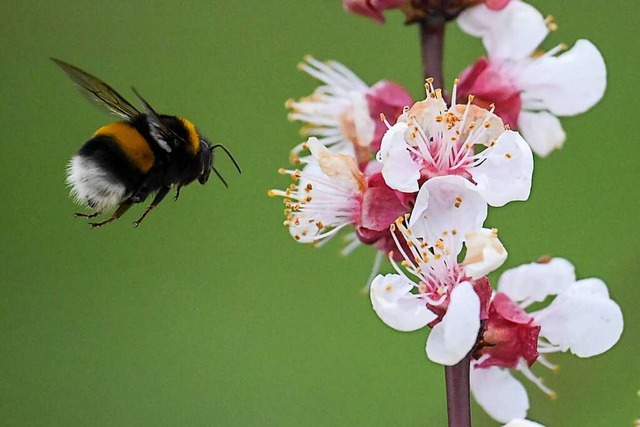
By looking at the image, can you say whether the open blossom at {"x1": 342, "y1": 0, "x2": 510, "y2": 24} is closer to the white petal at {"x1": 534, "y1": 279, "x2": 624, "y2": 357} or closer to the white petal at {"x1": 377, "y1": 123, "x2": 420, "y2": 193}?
the white petal at {"x1": 377, "y1": 123, "x2": 420, "y2": 193}

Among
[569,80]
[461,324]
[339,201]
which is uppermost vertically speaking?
[569,80]

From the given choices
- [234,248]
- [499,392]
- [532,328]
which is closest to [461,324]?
[532,328]

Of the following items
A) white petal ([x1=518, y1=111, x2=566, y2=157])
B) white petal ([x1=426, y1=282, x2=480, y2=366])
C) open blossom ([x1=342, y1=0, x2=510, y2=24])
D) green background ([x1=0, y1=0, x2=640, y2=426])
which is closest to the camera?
white petal ([x1=426, y1=282, x2=480, y2=366])

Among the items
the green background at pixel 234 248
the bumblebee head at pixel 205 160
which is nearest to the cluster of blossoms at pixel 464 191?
the bumblebee head at pixel 205 160

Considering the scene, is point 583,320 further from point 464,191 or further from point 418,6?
point 418,6

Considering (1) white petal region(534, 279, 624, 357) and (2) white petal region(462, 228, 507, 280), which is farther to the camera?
(1) white petal region(534, 279, 624, 357)

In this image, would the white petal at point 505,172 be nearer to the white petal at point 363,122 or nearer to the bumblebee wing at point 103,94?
the white petal at point 363,122

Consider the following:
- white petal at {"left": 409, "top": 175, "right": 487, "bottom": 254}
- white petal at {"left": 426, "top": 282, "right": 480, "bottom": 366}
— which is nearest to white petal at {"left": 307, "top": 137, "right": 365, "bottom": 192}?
white petal at {"left": 409, "top": 175, "right": 487, "bottom": 254}
